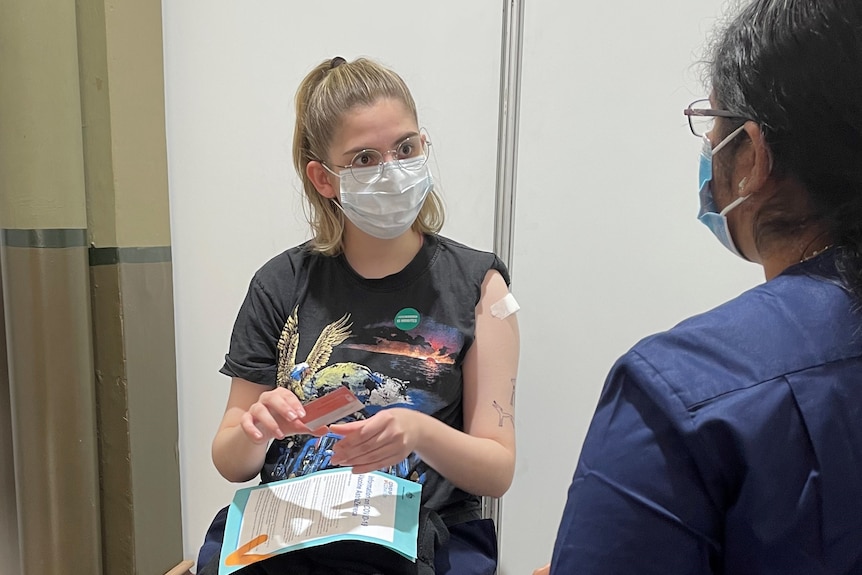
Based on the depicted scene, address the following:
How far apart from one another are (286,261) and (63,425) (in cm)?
61

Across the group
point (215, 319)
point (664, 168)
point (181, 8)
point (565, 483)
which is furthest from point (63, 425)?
point (664, 168)

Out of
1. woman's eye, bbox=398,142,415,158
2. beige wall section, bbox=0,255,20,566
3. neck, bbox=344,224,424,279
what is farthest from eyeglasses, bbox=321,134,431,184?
beige wall section, bbox=0,255,20,566

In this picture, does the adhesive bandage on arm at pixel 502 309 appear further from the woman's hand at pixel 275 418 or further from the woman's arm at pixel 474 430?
the woman's hand at pixel 275 418

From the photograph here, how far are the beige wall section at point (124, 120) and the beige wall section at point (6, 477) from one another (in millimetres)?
273

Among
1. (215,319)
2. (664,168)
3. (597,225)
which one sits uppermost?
(664,168)

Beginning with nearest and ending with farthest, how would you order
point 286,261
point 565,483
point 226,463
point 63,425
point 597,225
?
point 226,463 < point 286,261 < point 63,425 < point 597,225 < point 565,483

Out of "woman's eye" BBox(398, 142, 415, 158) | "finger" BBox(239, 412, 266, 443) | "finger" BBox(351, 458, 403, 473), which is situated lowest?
"finger" BBox(351, 458, 403, 473)

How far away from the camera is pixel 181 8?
155 cm

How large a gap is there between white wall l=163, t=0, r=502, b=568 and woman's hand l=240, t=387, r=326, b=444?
690mm

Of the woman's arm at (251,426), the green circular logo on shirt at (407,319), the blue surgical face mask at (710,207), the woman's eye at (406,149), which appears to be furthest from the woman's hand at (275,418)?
the blue surgical face mask at (710,207)

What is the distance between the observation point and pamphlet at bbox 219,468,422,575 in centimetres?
92

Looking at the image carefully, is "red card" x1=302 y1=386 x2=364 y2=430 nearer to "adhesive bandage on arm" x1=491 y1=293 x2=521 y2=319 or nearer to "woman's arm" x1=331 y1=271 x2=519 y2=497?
"woman's arm" x1=331 y1=271 x2=519 y2=497

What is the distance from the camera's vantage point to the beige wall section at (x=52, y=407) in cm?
131

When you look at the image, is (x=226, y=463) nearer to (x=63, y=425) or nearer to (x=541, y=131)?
(x=63, y=425)
